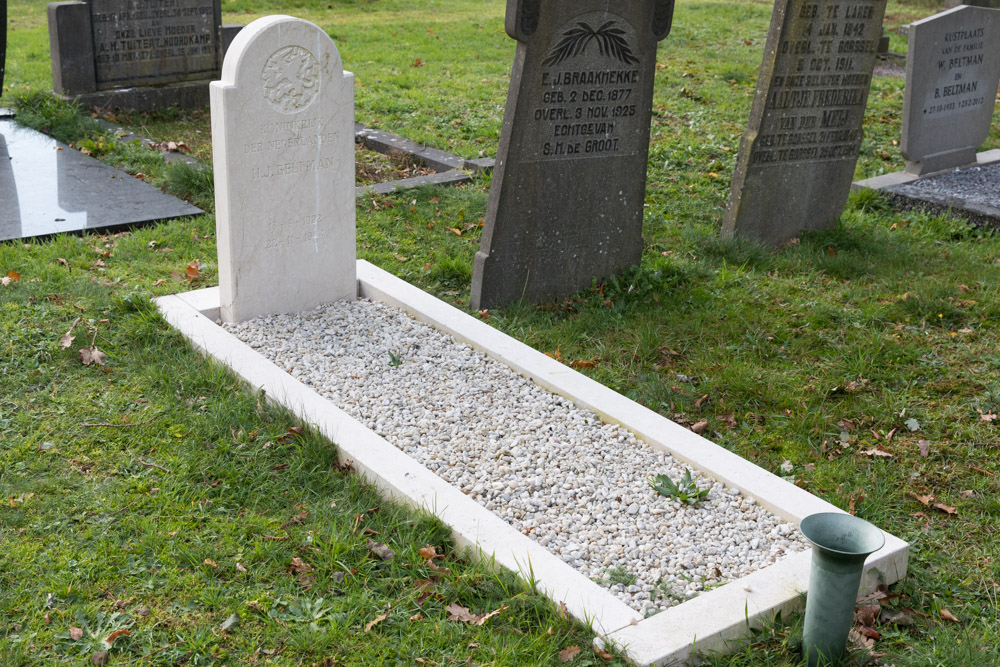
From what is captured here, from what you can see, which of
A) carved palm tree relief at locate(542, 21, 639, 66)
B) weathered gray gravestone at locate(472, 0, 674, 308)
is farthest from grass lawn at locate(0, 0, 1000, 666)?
carved palm tree relief at locate(542, 21, 639, 66)

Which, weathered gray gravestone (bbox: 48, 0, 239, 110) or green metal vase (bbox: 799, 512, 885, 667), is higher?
weathered gray gravestone (bbox: 48, 0, 239, 110)

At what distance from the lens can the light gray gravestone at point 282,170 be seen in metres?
4.56

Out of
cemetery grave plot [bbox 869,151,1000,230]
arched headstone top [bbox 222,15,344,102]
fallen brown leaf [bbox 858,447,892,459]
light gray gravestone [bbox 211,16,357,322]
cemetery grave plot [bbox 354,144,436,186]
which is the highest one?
arched headstone top [bbox 222,15,344,102]

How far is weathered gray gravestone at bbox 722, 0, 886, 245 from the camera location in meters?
6.12

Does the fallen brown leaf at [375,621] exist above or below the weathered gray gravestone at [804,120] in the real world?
below

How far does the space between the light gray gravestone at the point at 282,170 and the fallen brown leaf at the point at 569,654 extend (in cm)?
286

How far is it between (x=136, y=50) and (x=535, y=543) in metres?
8.21

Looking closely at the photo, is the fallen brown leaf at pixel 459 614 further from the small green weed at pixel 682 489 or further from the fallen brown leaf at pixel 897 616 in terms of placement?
the fallen brown leaf at pixel 897 616

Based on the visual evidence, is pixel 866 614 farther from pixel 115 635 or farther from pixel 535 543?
pixel 115 635

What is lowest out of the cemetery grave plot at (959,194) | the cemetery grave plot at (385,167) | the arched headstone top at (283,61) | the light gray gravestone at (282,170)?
the cemetery grave plot at (385,167)

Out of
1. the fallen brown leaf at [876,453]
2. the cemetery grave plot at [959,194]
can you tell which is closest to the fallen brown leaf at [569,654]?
the fallen brown leaf at [876,453]

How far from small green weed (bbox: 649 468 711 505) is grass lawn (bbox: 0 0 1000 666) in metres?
0.59

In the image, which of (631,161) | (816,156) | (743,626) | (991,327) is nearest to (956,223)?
(816,156)

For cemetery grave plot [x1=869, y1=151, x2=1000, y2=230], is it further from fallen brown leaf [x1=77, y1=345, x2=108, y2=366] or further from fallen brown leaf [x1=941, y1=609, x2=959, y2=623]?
fallen brown leaf [x1=77, y1=345, x2=108, y2=366]
